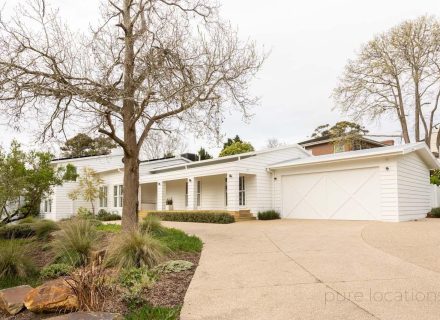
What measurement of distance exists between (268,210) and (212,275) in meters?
12.7

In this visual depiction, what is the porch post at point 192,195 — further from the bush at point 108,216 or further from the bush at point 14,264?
the bush at point 14,264

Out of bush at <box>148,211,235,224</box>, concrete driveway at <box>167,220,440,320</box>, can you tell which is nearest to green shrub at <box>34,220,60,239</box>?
concrete driveway at <box>167,220,440,320</box>

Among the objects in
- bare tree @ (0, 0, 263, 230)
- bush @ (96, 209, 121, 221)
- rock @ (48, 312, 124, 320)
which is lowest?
bush @ (96, 209, 121, 221)

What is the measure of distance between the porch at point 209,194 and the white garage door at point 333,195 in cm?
195

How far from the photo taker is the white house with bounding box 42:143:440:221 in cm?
1386

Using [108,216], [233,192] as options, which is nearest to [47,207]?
[108,216]

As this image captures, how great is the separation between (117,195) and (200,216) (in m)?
10.1

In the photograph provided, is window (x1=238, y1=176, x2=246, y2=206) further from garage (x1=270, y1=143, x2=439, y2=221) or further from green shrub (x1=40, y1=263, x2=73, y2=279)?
green shrub (x1=40, y1=263, x2=73, y2=279)

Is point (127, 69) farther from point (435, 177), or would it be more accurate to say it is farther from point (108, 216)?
point (435, 177)

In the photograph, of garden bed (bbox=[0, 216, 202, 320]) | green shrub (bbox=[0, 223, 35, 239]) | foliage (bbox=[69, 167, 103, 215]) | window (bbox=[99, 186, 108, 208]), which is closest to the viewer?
garden bed (bbox=[0, 216, 202, 320])

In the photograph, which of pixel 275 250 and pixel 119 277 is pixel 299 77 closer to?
pixel 275 250

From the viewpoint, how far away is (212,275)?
5.79 meters

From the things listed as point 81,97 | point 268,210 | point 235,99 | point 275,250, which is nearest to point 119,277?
point 275,250

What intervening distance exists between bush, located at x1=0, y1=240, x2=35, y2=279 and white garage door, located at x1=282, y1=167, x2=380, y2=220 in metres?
12.2
